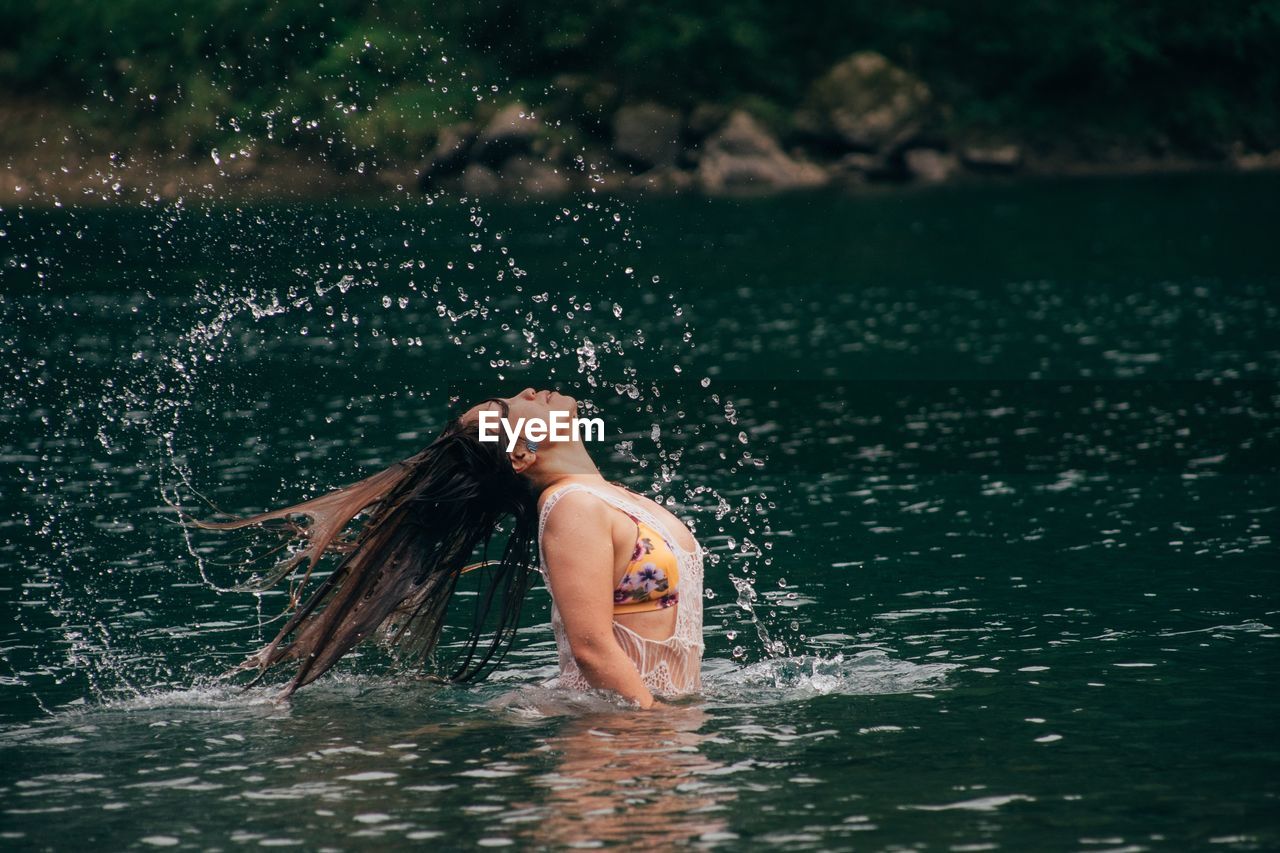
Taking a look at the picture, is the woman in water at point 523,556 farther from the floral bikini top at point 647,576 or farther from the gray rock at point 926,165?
the gray rock at point 926,165

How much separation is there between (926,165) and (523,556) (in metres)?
61.5

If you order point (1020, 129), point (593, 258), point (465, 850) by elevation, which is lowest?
point (465, 850)

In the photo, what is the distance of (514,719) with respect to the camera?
1008 centimetres

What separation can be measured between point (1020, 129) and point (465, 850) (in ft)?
230

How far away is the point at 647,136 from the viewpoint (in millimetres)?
69875

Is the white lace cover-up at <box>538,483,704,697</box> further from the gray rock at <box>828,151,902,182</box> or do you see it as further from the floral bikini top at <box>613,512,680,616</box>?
the gray rock at <box>828,151,902,182</box>

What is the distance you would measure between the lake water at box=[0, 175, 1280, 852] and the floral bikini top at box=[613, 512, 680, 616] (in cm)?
68

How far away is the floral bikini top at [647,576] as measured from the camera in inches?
364

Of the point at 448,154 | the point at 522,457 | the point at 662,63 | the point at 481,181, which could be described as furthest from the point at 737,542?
the point at 662,63

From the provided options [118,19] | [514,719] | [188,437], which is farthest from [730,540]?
[118,19]

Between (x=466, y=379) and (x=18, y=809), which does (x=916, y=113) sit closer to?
(x=466, y=379)

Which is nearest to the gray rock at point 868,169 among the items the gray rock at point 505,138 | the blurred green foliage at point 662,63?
the blurred green foliage at point 662,63

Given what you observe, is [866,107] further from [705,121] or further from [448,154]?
[448,154]

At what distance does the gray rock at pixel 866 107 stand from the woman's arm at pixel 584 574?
62422 millimetres
